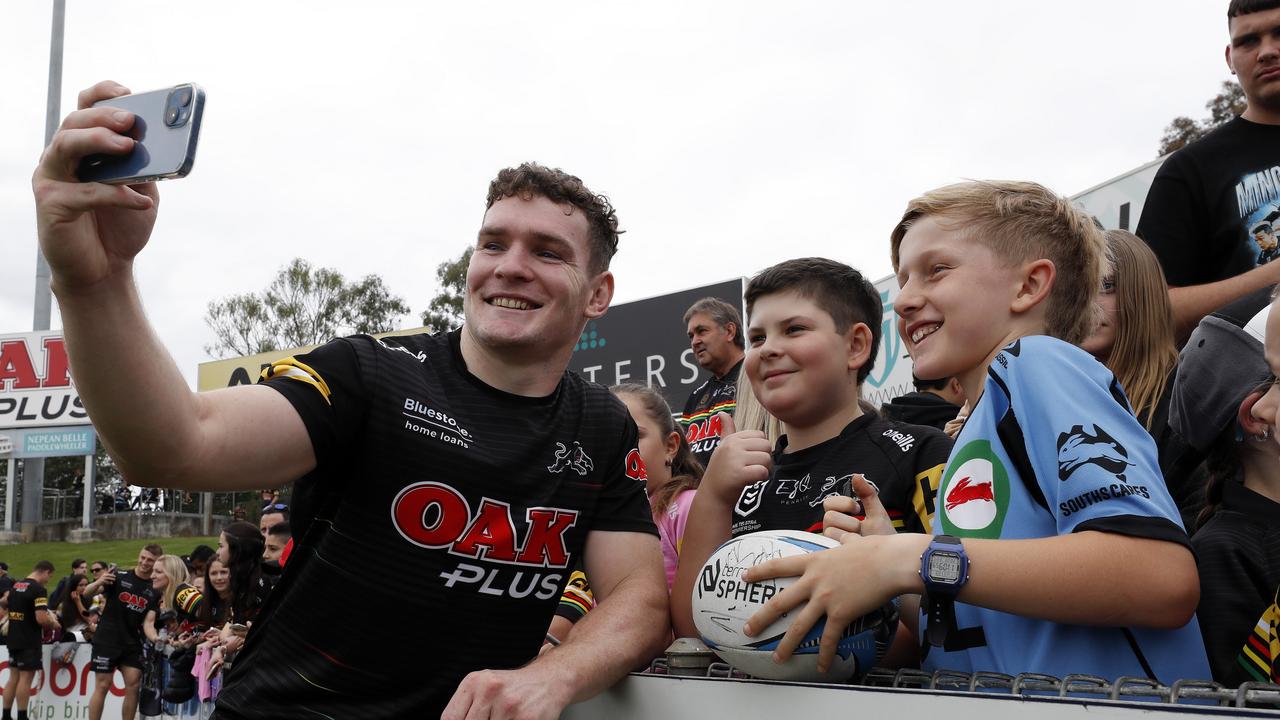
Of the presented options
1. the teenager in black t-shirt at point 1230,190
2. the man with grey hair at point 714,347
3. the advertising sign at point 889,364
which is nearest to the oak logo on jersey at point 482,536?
the teenager in black t-shirt at point 1230,190

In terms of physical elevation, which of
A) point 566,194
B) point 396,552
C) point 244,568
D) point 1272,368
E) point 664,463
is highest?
point 566,194

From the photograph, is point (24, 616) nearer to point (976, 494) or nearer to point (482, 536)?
point (482, 536)

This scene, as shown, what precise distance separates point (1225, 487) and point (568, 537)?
5.23 feet

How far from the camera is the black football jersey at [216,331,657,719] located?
7.77 feet

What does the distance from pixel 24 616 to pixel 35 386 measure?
1435cm

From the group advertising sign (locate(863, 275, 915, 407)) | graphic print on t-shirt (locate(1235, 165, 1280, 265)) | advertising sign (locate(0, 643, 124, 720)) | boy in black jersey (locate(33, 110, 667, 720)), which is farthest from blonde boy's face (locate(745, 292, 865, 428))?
advertising sign (locate(0, 643, 124, 720))

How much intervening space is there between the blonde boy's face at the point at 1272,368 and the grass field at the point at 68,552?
4224 centimetres

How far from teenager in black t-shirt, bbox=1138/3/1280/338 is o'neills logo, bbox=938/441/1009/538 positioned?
72.2 inches

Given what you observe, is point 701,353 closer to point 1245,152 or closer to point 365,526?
point 1245,152

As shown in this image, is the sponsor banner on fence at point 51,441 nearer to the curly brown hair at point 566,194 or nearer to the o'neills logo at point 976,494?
the curly brown hair at point 566,194

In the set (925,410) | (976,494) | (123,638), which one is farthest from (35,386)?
(976,494)

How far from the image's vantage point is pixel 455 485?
2.42 m

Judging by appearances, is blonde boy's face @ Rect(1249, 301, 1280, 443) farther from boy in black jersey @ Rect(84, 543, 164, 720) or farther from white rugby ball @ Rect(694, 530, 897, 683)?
boy in black jersey @ Rect(84, 543, 164, 720)

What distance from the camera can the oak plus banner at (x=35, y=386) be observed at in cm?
2684
